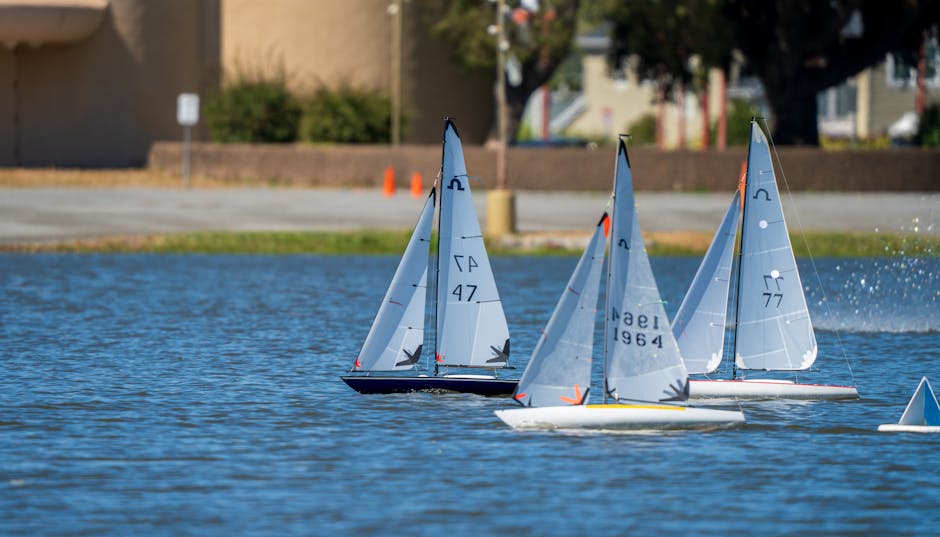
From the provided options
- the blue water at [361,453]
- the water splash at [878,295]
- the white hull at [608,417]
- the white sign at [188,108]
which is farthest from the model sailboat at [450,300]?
the white sign at [188,108]

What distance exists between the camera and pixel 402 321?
893 inches

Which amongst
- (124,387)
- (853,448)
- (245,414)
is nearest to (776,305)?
(853,448)

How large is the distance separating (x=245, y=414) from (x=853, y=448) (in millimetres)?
7426

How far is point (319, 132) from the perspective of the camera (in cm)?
6650

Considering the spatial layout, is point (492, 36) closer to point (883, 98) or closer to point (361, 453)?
point (883, 98)

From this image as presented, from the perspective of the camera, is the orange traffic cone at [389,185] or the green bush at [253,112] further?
the green bush at [253,112]

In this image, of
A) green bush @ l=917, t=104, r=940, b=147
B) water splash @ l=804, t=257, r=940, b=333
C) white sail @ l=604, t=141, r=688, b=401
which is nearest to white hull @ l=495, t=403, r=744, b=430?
white sail @ l=604, t=141, r=688, b=401

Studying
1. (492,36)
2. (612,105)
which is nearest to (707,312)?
(492,36)

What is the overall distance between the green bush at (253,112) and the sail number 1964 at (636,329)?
47644mm

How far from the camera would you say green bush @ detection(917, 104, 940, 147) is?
6775 cm

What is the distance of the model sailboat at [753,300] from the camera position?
73.2 feet

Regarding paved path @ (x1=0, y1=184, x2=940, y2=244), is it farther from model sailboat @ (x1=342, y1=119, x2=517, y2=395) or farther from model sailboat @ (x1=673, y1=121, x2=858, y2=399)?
model sailboat @ (x1=342, y1=119, x2=517, y2=395)

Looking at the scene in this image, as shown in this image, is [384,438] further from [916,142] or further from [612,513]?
[916,142]

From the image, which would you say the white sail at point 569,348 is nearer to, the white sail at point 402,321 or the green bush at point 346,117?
the white sail at point 402,321
